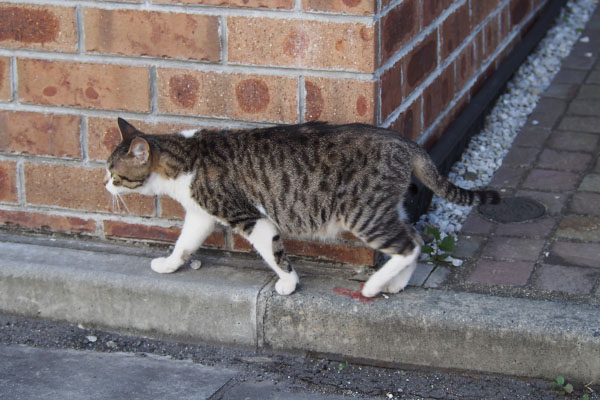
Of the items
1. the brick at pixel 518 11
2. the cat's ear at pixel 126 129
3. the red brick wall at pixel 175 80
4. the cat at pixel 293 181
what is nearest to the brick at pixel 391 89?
the red brick wall at pixel 175 80

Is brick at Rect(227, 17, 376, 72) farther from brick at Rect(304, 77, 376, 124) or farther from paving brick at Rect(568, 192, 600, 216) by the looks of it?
paving brick at Rect(568, 192, 600, 216)

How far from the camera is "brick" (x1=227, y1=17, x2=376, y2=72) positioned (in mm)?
3527

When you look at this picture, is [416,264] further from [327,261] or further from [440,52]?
[440,52]

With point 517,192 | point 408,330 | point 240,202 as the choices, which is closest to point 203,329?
point 240,202

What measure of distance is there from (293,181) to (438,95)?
1310 mm

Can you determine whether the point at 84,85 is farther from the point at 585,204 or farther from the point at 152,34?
the point at 585,204

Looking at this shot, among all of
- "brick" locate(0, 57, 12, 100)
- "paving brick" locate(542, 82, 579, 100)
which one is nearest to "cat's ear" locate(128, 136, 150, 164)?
"brick" locate(0, 57, 12, 100)

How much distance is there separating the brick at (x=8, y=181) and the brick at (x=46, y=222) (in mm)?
82

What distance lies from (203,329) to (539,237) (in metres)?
A: 1.69

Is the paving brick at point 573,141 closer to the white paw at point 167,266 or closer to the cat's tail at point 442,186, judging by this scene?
the cat's tail at point 442,186

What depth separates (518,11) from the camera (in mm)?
6137

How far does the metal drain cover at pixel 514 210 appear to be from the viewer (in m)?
4.34

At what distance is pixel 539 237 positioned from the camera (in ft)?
13.5

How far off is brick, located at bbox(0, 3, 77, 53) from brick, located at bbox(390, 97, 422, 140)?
1.56 meters
